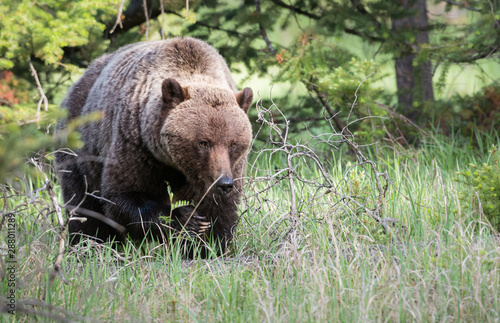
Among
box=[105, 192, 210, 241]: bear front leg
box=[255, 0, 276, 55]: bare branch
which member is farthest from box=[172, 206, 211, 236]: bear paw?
Answer: box=[255, 0, 276, 55]: bare branch

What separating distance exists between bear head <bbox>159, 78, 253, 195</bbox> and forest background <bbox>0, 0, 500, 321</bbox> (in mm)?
237

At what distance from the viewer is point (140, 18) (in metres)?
7.67

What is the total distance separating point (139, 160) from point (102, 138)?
0.52 meters

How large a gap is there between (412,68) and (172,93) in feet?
13.9

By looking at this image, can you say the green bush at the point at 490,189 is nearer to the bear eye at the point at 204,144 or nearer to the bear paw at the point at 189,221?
the bear eye at the point at 204,144

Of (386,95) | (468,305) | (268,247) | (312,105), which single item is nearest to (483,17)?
(386,95)

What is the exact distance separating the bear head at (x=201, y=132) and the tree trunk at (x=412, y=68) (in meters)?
3.21

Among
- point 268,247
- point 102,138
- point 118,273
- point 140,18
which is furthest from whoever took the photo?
point 140,18

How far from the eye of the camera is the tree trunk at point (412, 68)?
23.2 ft

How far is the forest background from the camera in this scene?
3137 millimetres

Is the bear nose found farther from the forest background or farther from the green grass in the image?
the green grass

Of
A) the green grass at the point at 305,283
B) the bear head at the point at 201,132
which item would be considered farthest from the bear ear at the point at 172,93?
the green grass at the point at 305,283

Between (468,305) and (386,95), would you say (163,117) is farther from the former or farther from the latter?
(386,95)

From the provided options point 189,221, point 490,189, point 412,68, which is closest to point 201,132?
point 189,221
